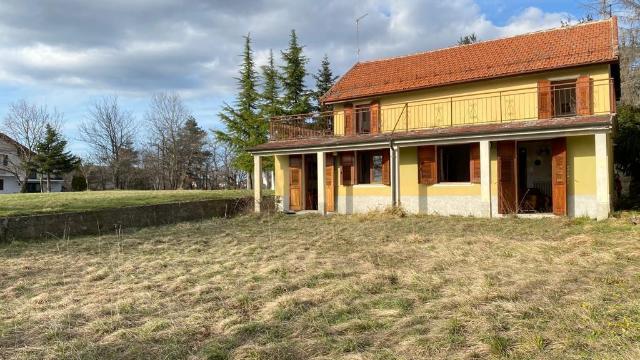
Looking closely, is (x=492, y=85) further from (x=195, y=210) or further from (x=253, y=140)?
(x=253, y=140)

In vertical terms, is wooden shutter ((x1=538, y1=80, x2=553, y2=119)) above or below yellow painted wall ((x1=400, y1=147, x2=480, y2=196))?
above

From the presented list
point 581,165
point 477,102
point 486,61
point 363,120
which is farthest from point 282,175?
point 581,165

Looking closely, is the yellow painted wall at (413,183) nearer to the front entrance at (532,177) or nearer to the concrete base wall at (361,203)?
the concrete base wall at (361,203)

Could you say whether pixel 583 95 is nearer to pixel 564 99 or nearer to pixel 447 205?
pixel 564 99

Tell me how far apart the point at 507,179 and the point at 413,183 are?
11.4ft

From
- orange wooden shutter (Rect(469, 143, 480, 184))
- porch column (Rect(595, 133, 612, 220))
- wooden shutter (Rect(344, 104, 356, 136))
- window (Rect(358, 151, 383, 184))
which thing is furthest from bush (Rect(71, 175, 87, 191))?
porch column (Rect(595, 133, 612, 220))

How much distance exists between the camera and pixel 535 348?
401 centimetres

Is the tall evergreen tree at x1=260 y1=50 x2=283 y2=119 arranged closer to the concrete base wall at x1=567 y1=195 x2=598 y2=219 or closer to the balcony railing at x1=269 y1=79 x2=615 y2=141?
the balcony railing at x1=269 y1=79 x2=615 y2=141

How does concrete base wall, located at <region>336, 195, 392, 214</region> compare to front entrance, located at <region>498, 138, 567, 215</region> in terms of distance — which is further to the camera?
concrete base wall, located at <region>336, 195, 392, 214</region>

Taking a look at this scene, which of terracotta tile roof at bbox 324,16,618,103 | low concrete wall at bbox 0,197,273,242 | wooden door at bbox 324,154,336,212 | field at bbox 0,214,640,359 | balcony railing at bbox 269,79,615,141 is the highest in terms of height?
terracotta tile roof at bbox 324,16,618,103

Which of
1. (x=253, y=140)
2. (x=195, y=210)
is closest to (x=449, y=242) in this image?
(x=195, y=210)

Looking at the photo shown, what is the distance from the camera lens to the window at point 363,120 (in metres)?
19.7

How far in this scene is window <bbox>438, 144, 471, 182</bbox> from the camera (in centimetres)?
1700

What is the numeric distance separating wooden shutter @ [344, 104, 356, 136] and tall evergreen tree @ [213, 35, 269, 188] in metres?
13.8
